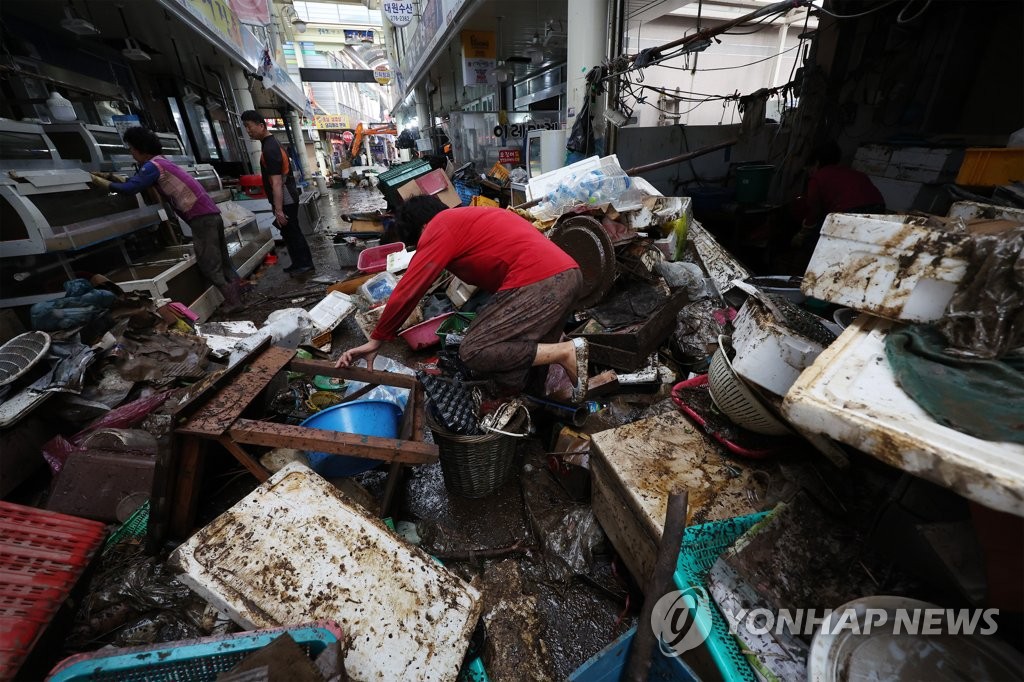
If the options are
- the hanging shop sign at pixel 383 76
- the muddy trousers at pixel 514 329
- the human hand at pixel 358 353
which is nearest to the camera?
the human hand at pixel 358 353

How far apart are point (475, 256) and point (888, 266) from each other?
188 cm

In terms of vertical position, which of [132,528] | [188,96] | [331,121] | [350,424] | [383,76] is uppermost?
[383,76]

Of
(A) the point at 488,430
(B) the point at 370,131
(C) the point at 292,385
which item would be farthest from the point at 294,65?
(A) the point at 488,430

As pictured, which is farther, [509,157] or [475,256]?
[509,157]

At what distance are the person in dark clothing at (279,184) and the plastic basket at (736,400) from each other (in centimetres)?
625

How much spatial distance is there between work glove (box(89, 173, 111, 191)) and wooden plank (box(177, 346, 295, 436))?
11.5 feet

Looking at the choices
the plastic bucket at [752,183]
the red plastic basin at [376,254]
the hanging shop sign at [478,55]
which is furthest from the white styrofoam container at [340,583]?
the hanging shop sign at [478,55]

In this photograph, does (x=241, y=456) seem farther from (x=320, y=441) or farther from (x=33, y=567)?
(x=33, y=567)

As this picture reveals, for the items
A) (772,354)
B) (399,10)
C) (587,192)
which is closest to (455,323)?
(587,192)

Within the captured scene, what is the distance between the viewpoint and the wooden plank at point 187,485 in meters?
1.77

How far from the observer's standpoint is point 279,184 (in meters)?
5.80

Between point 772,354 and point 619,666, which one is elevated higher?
point 772,354

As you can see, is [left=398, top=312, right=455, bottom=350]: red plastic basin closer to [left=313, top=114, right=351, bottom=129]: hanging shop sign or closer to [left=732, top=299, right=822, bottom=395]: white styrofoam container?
[left=732, top=299, right=822, bottom=395]: white styrofoam container

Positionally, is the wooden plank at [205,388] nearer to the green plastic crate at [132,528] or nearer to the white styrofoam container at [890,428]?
the green plastic crate at [132,528]
